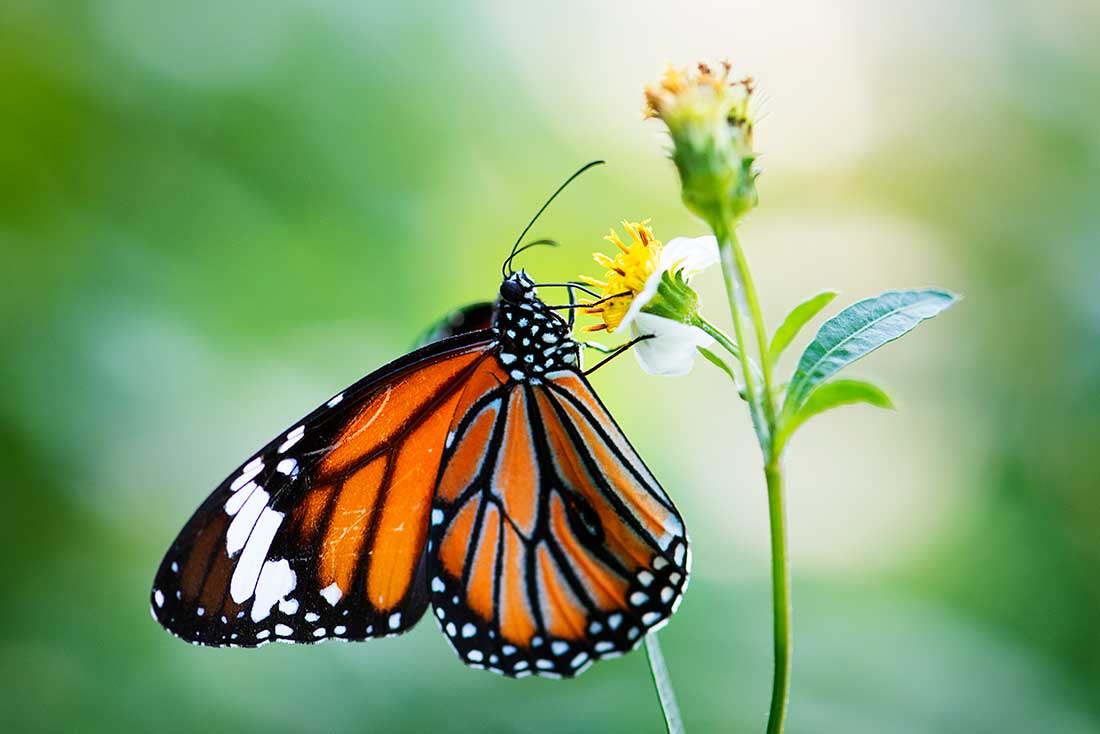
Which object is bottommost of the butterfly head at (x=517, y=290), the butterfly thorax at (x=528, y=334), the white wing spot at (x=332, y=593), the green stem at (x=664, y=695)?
Result: the green stem at (x=664, y=695)

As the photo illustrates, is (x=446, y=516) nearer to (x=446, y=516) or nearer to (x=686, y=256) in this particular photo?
(x=446, y=516)

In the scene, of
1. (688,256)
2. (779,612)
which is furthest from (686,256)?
(779,612)

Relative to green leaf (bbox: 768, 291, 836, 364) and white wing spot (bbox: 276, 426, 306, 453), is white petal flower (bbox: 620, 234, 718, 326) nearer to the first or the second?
green leaf (bbox: 768, 291, 836, 364)

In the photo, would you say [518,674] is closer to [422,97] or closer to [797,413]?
[797,413]

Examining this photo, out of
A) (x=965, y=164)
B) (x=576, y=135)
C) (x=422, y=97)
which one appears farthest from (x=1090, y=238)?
(x=422, y=97)

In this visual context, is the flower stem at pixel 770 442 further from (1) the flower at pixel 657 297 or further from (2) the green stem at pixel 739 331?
(1) the flower at pixel 657 297

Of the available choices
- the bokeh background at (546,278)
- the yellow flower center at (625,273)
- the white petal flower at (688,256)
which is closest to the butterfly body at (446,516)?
the yellow flower center at (625,273)
